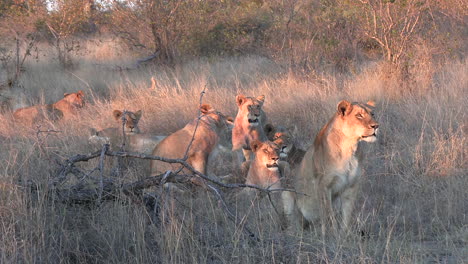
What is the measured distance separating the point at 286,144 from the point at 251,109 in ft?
2.64

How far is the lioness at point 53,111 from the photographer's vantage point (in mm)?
9367

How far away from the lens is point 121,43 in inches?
651

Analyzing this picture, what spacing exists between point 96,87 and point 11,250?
9419mm

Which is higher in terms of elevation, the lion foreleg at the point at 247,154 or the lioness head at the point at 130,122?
the lioness head at the point at 130,122

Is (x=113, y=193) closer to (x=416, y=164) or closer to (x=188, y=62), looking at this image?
(x=416, y=164)

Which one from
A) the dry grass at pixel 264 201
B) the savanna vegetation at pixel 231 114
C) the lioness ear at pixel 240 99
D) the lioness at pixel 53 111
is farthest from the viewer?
the lioness at pixel 53 111

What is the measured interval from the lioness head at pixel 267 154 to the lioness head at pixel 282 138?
0.16 m

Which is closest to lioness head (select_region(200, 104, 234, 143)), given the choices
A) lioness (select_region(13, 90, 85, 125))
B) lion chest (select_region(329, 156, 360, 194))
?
lion chest (select_region(329, 156, 360, 194))

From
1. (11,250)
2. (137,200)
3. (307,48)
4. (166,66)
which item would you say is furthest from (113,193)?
(166,66)

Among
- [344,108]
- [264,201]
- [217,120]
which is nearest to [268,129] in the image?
[217,120]

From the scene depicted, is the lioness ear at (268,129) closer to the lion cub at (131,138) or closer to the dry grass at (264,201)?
the dry grass at (264,201)

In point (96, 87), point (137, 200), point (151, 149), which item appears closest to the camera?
point (137, 200)

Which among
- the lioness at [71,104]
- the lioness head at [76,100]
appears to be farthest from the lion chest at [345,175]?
the lioness head at [76,100]

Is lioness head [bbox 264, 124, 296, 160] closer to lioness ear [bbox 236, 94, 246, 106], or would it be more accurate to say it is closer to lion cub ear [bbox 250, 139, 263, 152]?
lion cub ear [bbox 250, 139, 263, 152]
